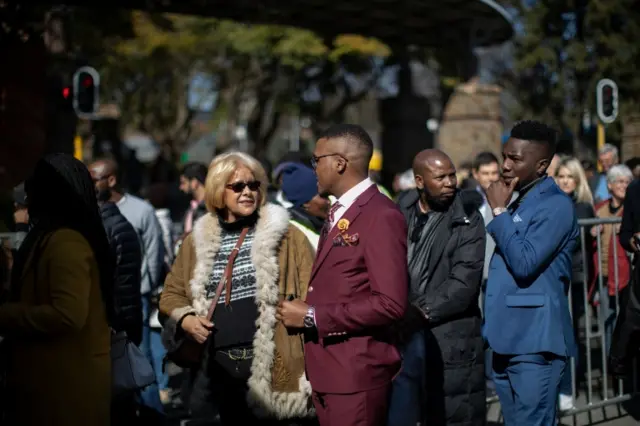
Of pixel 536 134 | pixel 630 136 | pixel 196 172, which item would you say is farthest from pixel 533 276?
pixel 630 136

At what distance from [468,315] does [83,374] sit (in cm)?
277

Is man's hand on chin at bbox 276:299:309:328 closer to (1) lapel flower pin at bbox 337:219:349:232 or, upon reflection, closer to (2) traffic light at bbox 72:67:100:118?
(1) lapel flower pin at bbox 337:219:349:232

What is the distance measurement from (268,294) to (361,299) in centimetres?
100

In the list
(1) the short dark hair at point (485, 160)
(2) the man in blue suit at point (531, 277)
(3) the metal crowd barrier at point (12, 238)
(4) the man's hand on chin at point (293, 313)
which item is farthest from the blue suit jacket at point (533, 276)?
(1) the short dark hair at point (485, 160)

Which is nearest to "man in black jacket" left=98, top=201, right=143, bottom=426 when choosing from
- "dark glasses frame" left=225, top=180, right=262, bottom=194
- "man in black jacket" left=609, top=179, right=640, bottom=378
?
"dark glasses frame" left=225, top=180, right=262, bottom=194

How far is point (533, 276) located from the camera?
16.8 feet

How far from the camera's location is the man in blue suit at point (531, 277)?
200 inches

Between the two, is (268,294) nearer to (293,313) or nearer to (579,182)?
(293,313)

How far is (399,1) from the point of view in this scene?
18438 mm

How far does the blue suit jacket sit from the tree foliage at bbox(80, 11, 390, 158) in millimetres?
24503

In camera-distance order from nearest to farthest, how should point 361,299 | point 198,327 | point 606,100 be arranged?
point 361,299, point 198,327, point 606,100

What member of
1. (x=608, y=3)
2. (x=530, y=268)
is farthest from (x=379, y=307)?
(x=608, y=3)

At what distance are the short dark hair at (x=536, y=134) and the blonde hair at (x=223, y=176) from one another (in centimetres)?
139

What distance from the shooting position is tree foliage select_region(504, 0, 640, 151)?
23172 mm
